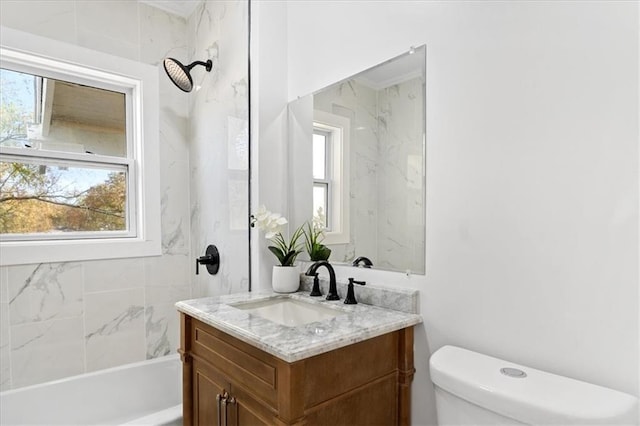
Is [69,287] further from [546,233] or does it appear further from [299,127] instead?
[546,233]

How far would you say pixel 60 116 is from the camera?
2146mm

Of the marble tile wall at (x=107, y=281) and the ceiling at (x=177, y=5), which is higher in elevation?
the ceiling at (x=177, y=5)

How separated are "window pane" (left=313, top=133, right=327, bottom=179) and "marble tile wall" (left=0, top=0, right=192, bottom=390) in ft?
3.67

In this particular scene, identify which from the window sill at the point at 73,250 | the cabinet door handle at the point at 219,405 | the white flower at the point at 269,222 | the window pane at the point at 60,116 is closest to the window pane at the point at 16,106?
the window pane at the point at 60,116

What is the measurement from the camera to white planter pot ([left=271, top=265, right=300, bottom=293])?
5.58 feet

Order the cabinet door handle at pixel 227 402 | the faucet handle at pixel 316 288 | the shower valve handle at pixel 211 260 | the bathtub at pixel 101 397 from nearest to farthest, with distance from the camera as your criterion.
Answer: the cabinet door handle at pixel 227 402
the faucet handle at pixel 316 288
the bathtub at pixel 101 397
the shower valve handle at pixel 211 260

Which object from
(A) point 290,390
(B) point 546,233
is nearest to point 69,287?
(A) point 290,390

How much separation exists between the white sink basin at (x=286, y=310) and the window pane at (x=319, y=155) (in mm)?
589

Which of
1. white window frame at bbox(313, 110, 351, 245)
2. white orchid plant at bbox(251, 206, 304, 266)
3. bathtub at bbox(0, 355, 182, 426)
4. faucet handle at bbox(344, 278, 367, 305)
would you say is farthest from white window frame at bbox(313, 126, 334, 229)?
bathtub at bbox(0, 355, 182, 426)

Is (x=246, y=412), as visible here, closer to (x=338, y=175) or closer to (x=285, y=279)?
(x=285, y=279)

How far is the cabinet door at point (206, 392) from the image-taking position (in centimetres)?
135


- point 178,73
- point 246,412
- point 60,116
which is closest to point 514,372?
point 246,412

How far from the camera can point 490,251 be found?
3.68 ft

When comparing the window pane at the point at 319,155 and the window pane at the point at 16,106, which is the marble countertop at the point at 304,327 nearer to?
the window pane at the point at 319,155
